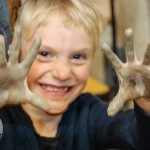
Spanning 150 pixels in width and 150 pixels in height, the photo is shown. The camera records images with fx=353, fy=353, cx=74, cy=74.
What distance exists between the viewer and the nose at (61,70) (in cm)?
88

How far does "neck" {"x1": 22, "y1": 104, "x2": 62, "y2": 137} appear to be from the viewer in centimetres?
97

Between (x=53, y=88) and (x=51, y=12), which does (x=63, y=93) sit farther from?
(x=51, y=12)

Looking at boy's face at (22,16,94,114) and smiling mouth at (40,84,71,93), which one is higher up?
boy's face at (22,16,94,114)

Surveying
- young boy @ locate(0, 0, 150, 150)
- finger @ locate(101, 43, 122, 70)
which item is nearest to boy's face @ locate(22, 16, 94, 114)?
young boy @ locate(0, 0, 150, 150)

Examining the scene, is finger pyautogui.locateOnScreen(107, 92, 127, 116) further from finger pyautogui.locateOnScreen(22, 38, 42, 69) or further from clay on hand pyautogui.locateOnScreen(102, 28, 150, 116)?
finger pyautogui.locateOnScreen(22, 38, 42, 69)

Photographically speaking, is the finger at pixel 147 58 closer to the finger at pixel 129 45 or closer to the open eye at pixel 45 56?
the finger at pixel 129 45

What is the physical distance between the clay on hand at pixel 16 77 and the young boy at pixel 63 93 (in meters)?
0.13

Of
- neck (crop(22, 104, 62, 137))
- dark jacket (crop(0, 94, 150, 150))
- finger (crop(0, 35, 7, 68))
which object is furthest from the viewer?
neck (crop(22, 104, 62, 137))

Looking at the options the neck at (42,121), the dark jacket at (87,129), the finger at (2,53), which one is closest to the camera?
the finger at (2,53)

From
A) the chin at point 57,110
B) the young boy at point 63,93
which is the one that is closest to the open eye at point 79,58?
the young boy at point 63,93

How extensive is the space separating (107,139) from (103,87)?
671mm

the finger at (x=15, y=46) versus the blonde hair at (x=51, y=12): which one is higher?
the finger at (x=15, y=46)

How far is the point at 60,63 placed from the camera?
0.89 m

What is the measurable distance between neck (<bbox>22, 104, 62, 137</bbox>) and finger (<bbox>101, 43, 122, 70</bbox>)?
1.11 ft
